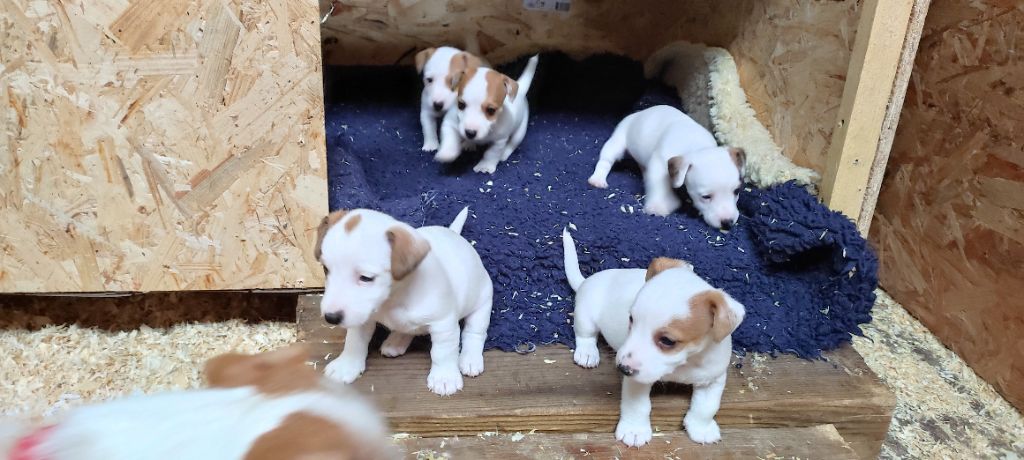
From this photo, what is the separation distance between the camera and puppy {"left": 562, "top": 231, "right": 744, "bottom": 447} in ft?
5.36

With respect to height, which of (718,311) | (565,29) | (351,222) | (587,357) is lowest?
(587,357)

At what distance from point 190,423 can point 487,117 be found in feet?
7.23

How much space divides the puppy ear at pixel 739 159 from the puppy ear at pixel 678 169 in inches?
6.7

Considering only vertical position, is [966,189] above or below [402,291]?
above

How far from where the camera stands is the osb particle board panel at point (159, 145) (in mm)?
1967

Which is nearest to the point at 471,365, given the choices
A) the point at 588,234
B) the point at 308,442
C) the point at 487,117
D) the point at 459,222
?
the point at 459,222

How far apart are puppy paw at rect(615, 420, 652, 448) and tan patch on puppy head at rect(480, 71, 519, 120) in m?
1.55

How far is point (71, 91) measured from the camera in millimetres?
2010

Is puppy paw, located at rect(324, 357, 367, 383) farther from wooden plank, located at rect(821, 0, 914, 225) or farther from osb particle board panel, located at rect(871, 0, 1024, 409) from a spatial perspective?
osb particle board panel, located at rect(871, 0, 1024, 409)

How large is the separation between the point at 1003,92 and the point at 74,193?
3.12 meters

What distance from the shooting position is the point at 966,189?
103 inches

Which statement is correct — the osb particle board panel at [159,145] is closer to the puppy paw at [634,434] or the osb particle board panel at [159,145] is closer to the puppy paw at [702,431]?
the puppy paw at [634,434]

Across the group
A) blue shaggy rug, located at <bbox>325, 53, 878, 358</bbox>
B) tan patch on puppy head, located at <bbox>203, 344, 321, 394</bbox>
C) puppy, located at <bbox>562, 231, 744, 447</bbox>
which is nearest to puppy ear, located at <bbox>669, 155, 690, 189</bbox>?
blue shaggy rug, located at <bbox>325, 53, 878, 358</bbox>

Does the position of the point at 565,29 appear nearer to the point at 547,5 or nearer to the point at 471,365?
the point at 547,5
